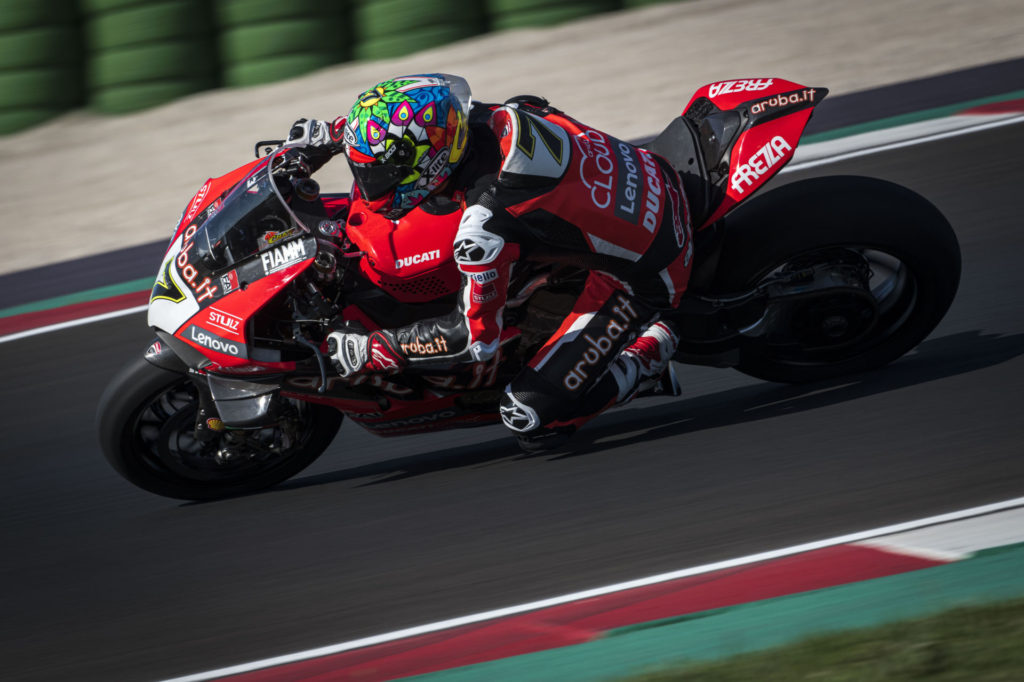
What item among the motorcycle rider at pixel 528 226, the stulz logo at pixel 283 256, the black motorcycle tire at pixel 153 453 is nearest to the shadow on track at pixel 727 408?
the black motorcycle tire at pixel 153 453

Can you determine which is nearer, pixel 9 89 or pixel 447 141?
pixel 447 141

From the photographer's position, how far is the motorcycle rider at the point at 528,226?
4000mm

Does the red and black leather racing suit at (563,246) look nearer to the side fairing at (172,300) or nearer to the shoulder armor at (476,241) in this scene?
the shoulder armor at (476,241)

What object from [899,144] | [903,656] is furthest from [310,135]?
[899,144]

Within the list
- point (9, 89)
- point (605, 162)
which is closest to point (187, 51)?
point (9, 89)

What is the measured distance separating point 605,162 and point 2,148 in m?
6.99

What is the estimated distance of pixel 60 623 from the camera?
4.31 meters

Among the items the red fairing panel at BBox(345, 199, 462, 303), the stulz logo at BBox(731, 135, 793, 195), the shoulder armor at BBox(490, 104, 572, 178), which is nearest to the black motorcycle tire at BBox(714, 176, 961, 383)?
the stulz logo at BBox(731, 135, 793, 195)

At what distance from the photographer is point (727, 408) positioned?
5039mm

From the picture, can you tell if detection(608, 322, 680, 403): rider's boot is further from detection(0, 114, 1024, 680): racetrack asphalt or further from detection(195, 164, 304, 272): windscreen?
detection(195, 164, 304, 272): windscreen

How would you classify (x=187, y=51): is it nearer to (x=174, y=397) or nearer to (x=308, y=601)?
(x=174, y=397)

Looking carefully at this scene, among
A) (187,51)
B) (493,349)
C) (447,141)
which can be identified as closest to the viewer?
(447,141)

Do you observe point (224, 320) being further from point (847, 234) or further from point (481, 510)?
point (847, 234)

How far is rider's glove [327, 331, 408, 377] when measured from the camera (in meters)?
4.25
